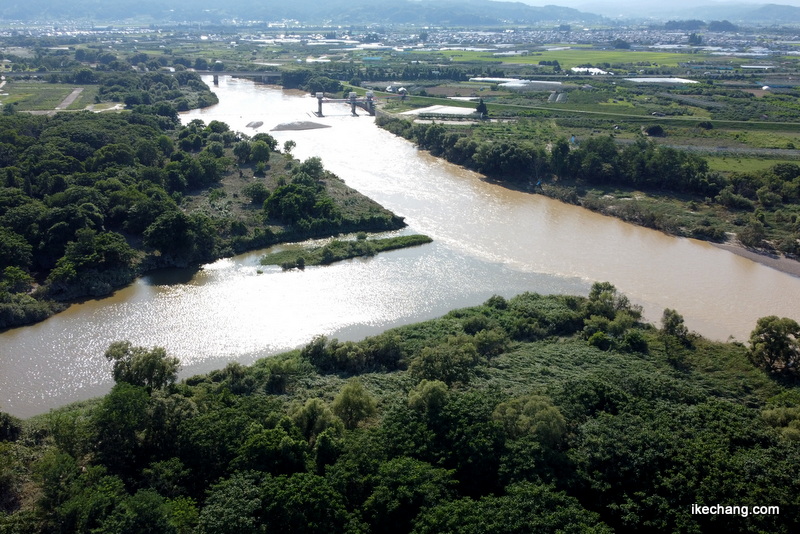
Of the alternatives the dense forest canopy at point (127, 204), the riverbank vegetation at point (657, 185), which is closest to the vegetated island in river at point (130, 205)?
the dense forest canopy at point (127, 204)

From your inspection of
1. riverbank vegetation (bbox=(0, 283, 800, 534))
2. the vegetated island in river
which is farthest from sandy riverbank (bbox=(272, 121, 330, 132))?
riverbank vegetation (bbox=(0, 283, 800, 534))

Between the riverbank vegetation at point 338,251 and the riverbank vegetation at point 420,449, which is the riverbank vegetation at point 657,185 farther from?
the riverbank vegetation at point 420,449

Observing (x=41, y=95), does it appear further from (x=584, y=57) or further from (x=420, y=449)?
(x=584, y=57)

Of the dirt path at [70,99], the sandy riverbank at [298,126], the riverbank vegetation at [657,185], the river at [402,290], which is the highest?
the dirt path at [70,99]

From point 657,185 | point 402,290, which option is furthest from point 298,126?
point 402,290

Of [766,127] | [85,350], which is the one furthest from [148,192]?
[766,127]

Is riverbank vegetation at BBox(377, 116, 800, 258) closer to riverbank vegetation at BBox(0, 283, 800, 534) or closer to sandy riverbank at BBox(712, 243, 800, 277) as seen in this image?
sandy riverbank at BBox(712, 243, 800, 277)
